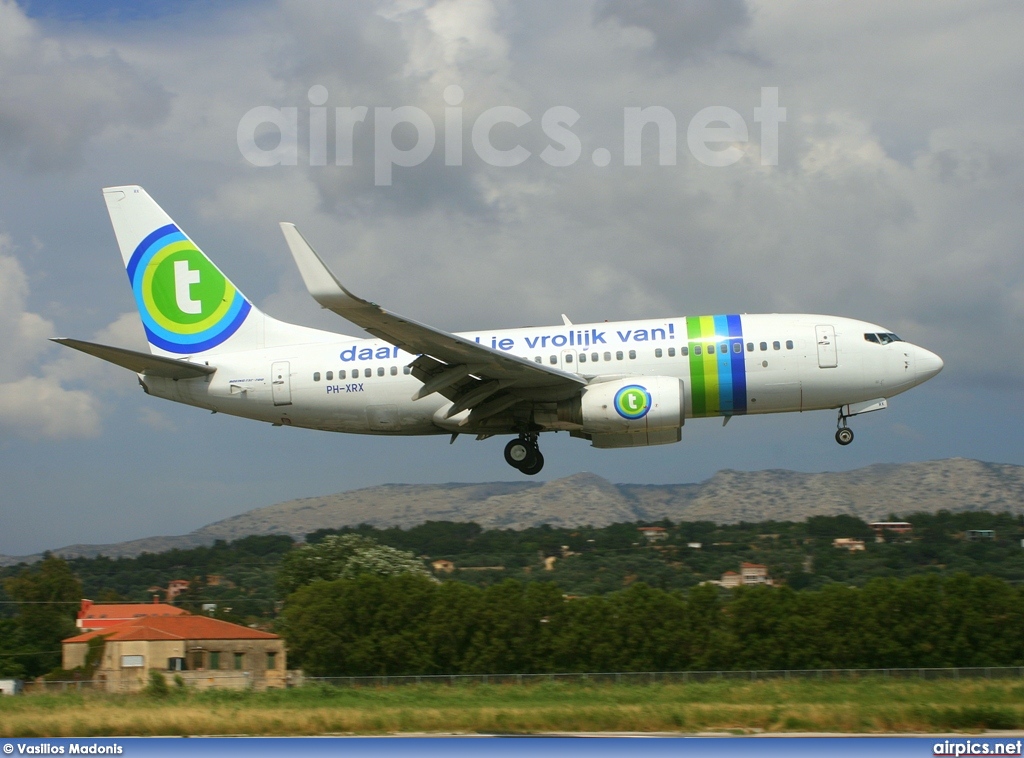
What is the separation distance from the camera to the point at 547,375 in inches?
1170

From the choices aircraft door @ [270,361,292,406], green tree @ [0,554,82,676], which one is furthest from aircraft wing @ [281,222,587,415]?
green tree @ [0,554,82,676]

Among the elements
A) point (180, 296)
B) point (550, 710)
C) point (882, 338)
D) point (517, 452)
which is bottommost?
point (550, 710)

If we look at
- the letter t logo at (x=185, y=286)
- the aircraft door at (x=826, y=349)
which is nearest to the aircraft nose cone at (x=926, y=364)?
the aircraft door at (x=826, y=349)

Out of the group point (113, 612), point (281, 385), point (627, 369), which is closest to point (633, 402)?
point (627, 369)

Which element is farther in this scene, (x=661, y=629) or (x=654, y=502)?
(x=654, y=502)

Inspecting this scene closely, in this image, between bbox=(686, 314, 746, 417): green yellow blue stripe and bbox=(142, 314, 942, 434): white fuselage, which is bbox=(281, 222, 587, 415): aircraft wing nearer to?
bbox=(142, 314, 942, 434): white fuselage

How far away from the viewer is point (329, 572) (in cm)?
7412

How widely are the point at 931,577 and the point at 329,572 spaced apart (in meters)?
36.8

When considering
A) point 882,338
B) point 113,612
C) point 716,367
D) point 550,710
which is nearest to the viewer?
point 550,710

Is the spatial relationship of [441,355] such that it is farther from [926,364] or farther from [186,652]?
[186,652]

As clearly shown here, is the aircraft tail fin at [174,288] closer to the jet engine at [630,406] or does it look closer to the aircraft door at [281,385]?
the aircraft door at [281,385]

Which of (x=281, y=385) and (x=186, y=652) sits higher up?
(x=281, y=385)

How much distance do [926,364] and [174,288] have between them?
22369 mm

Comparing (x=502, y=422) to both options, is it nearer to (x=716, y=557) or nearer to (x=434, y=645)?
(x=434, y=645)
